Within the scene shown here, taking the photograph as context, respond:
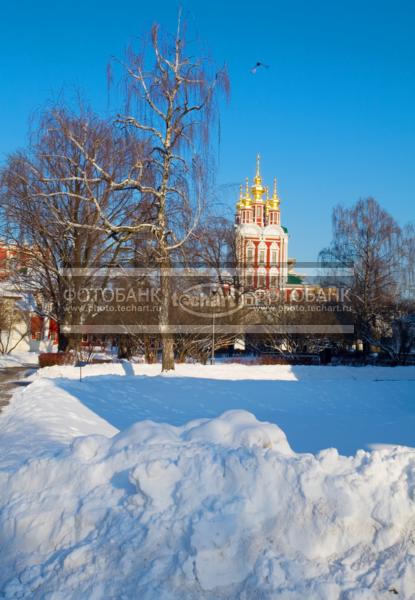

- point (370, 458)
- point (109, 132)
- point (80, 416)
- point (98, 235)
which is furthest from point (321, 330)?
point (370, 458)

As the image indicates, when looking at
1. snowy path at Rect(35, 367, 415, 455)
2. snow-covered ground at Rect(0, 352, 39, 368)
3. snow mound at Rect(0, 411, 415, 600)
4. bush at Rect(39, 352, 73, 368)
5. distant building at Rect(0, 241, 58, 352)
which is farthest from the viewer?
distant building at Rect(0, 241, 58, 352)

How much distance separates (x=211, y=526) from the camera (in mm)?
4184

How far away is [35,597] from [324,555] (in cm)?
204

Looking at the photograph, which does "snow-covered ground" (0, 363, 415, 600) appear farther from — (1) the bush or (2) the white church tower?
(2) the white church tower

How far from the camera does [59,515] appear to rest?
4594 millimetres

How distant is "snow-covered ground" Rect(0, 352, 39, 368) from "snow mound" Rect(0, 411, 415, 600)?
2168 centimetres

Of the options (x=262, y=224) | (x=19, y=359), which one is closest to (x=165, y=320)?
(x=19, y=359)

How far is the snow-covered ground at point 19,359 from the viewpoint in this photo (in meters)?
26.2

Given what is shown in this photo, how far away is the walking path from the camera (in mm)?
13828

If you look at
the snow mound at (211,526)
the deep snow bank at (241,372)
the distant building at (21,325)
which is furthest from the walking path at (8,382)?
the snow mound at (211,526)

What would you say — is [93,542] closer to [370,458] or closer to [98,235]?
[370,458]

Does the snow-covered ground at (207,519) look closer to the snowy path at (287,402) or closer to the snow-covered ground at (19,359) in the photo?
the snowy path at (287,402)

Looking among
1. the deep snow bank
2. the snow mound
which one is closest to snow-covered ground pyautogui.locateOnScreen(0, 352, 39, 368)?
the deep snow bank

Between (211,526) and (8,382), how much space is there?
15.0 meters
